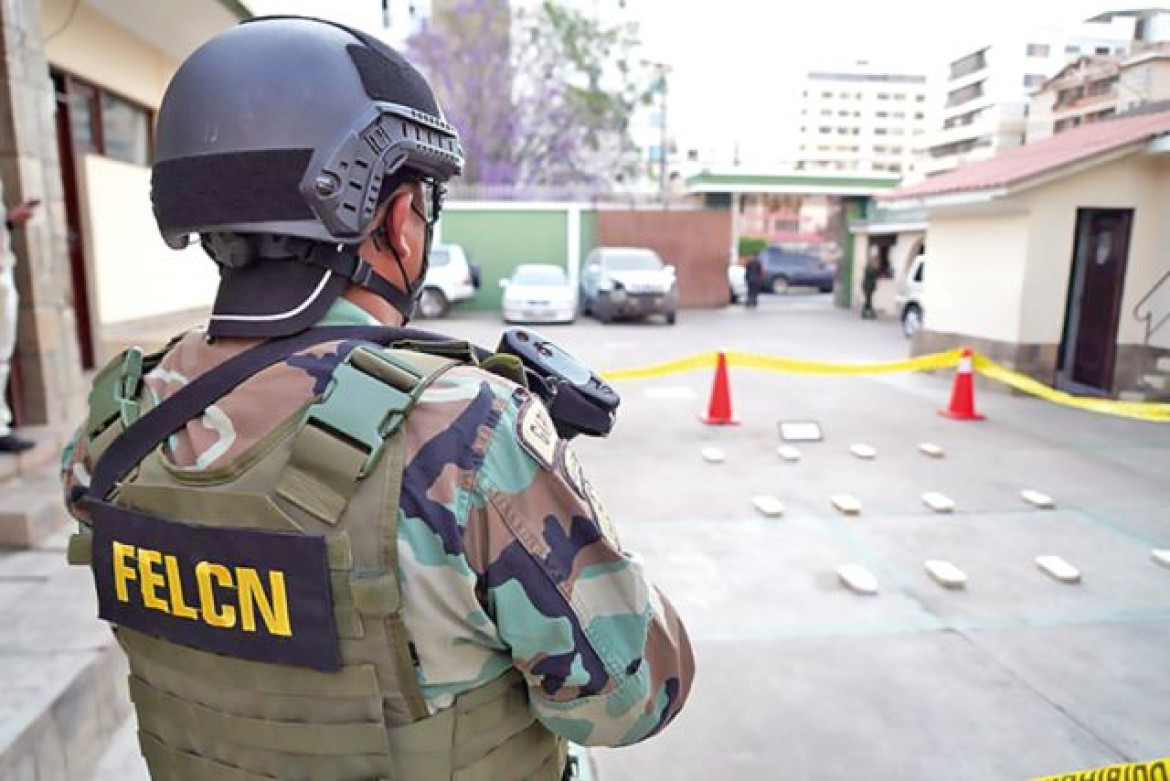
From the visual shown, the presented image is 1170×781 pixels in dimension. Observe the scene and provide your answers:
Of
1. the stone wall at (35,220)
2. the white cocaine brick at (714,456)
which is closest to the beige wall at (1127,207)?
the white cocaine brick at (714,456)

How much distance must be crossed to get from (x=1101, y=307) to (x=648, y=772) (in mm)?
8385

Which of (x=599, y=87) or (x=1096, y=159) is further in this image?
(x=599, y=87)

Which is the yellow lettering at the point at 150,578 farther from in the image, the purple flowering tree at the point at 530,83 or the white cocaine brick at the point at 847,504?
the purple flowering tree at the point at 530,83

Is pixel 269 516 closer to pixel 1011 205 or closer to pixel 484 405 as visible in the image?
pixel 484 405

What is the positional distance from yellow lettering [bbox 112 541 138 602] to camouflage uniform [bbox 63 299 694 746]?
14cm

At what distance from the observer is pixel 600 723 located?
1.00 meters

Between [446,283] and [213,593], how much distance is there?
15.0 meters

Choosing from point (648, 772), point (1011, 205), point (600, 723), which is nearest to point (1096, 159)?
point (1011, 205)

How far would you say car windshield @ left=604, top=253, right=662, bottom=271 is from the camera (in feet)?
51.3

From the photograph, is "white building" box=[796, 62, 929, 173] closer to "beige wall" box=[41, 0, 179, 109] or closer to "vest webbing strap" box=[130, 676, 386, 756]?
"beige wall" box=[41, 0, 179, 109]

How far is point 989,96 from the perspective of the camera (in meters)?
62.3

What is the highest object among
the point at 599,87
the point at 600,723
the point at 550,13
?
the point at 550,13

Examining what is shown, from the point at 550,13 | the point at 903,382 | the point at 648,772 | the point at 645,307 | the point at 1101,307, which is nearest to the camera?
the point at 648,772

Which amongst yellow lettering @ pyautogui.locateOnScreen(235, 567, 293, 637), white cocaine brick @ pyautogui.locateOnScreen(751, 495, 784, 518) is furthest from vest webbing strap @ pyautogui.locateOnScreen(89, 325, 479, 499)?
white cocaine brick @ pyautogui.locateOnScreen(751, 495, 784, 518)
